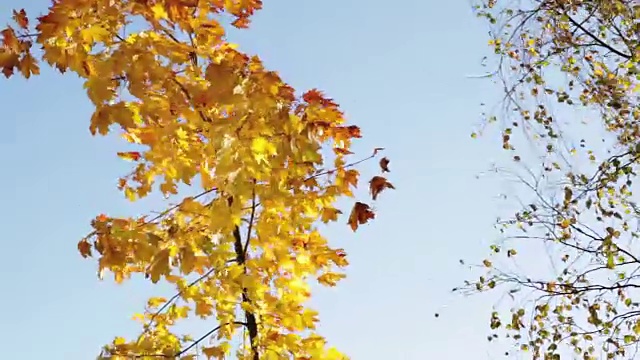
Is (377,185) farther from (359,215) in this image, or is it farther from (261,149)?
(261,149)

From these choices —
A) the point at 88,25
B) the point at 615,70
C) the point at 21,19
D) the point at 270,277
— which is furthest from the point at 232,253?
the point at 615,70

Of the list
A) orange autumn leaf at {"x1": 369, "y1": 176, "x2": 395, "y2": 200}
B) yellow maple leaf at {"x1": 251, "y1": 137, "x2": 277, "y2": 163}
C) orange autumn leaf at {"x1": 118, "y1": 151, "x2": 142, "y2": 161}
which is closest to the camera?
yellow maple leaf at {"x1": 251, "y1": 137, "x2": 277, "y2": 163}

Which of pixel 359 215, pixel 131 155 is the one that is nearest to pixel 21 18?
pixel 131 155

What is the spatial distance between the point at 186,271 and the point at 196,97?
561 mm

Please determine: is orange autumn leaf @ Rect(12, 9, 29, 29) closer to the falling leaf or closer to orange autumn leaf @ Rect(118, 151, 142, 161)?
orange autumn leaf @ Rect(118, 151, 142, 161)

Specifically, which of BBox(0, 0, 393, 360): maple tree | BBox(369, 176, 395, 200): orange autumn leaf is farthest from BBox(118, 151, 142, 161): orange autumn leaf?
BBox(369, 176, 395, 200): orange autumn leaf

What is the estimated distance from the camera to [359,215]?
2.33 meters

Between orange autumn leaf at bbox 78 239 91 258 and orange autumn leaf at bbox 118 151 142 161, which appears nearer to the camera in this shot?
orange autumn leaf at bbox 78 239 91 258

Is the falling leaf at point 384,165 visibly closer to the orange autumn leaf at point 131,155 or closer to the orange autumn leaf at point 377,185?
the orange autumn leaf at point 377,185

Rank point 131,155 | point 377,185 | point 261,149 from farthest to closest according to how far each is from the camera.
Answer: point 131,155 → point 377,185 → point 261,149

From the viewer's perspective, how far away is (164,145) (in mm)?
2566

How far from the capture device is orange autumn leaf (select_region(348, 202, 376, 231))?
2322mm

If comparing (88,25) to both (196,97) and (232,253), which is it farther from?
(232,253)

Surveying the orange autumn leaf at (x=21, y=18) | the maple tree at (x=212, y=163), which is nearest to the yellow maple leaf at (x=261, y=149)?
the maple tree at (x=212, y=163)
